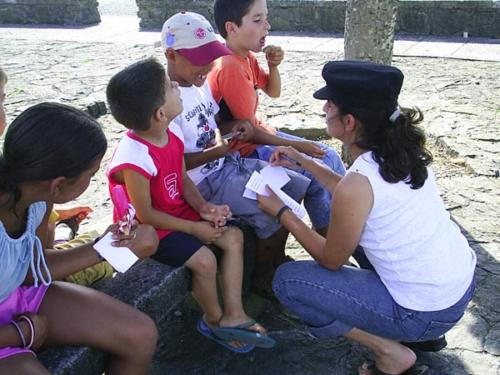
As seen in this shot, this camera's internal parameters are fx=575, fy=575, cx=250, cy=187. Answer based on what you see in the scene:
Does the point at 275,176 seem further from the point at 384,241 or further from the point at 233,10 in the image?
the point at 233,10

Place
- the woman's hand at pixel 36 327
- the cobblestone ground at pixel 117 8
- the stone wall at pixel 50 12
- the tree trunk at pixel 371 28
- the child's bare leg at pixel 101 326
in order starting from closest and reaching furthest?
1. the woman's hand at pixel 36 327
2. the child's bare leg at pixel 101 326
3. the tree trunk at pixel 371 28
4. the stone wall at pixel 50 12
5. the cobblestone ground at pixel 117 8

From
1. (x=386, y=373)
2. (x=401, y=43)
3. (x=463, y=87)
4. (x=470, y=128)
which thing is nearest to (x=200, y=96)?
(x=386, y=373)

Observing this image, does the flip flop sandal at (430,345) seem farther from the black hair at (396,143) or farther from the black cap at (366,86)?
the black cap at (366,86)

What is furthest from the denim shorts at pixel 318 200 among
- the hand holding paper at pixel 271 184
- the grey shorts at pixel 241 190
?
the hand holding paper at pixel 271 184

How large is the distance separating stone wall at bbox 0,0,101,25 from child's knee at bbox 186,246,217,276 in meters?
9.13

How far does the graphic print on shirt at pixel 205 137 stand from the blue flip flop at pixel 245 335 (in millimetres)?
738

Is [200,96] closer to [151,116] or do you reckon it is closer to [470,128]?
[151,116]

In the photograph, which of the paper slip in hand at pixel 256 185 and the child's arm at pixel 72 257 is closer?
the child's arm at pixel 72 257

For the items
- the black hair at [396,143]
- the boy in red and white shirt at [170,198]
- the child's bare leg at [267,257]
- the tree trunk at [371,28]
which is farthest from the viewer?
the tree trunk at [371,28]

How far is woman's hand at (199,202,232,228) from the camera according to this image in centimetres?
240

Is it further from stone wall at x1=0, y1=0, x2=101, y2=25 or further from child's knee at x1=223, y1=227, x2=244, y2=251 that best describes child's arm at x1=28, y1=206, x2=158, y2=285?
stone wall at x1=0, y1=0, x2=101, y2=25

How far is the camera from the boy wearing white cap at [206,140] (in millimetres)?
2582

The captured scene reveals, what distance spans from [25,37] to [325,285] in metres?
8.66

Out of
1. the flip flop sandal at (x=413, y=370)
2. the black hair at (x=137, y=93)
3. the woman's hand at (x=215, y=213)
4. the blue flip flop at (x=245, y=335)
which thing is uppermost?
the black hair at (x=137, y=93)
